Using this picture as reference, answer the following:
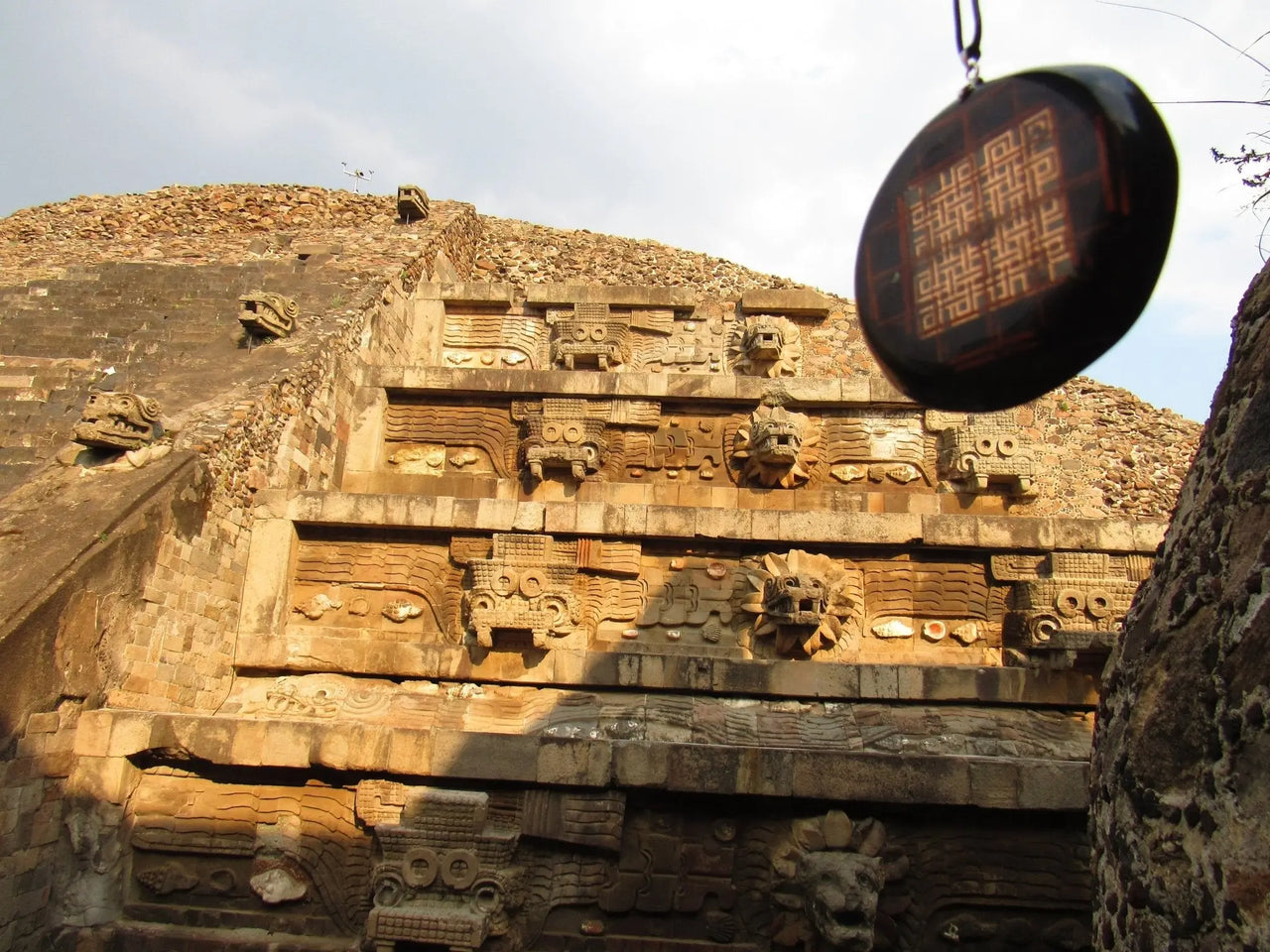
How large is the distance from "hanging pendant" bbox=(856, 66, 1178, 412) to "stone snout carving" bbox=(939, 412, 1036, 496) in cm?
678

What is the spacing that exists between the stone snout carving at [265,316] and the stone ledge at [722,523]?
9.11 ft

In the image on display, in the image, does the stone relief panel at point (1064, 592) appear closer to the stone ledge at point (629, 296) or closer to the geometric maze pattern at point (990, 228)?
the stone ledge at point (629, 296)

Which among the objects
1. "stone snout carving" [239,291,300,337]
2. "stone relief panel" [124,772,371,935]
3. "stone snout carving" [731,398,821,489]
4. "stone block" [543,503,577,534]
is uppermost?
"stone snout carving" [239,291,300,337]

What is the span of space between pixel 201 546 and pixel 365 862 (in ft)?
9.95

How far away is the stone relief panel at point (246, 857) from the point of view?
699 centimetres

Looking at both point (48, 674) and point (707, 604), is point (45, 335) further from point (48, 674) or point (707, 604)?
point (707, 604)

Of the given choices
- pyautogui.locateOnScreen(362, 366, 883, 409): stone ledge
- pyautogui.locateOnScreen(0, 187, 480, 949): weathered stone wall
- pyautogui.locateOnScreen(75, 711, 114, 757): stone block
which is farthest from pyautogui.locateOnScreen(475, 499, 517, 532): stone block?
pyautogui.locateOnScreen(75, 711, 114, 757): stone block

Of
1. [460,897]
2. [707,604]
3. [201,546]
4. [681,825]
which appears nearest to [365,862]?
[460,897]

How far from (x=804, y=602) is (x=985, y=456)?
297 cm

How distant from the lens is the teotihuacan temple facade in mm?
6695

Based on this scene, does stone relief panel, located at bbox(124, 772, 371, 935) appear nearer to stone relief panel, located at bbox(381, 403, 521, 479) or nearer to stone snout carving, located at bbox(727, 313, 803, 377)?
stone relief panel, located at bbox(381, 403, 521, 479)

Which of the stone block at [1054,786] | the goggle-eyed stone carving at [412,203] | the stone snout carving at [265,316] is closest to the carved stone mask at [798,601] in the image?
the stone block at [1054,786]

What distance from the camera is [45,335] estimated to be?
469 inches

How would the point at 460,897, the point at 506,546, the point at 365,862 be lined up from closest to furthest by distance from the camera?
the point at 460,897 → the point at 365,862 → the point at 506,546
